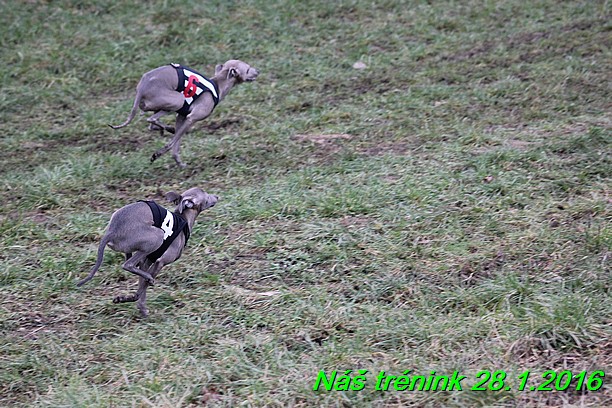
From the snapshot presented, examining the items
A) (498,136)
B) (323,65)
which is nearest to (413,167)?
(498,136)

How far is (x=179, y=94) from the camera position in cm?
696

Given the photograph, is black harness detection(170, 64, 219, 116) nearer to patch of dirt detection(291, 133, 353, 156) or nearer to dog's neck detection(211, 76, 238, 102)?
dog's neck detection(211, 76, 238, 102)

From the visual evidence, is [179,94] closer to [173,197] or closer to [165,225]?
[173,197]

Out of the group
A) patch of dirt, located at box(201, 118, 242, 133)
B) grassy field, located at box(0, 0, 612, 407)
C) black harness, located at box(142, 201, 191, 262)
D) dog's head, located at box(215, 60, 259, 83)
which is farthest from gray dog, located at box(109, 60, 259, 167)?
black harness, located at box(142, 201, 191, 262)

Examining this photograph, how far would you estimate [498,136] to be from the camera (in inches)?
286

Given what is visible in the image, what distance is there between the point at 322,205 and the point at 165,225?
162cm

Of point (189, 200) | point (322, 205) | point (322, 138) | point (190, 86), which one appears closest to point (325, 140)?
point (322, 138)

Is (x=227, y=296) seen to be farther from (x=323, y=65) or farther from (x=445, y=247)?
(x=323, y=65)

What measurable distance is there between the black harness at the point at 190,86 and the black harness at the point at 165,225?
228cm

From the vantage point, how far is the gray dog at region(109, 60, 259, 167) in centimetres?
680

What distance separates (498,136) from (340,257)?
2.61 m

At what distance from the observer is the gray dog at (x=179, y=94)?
6.80 metres

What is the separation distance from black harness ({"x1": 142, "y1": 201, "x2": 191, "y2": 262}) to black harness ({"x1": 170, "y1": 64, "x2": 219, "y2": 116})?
7.47ft

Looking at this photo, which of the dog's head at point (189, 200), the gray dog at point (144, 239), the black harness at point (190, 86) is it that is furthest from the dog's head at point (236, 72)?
the gray dog at point (144, 239)
